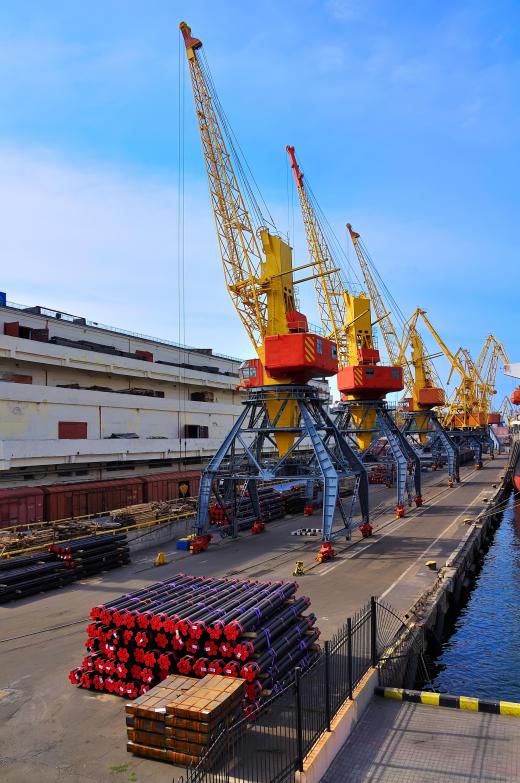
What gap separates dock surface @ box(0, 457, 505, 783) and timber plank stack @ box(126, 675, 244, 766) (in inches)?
11.9

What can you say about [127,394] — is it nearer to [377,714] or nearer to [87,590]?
[87,590]

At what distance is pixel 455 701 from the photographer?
1293cm

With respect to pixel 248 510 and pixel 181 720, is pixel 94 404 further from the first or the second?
pixel 181 720

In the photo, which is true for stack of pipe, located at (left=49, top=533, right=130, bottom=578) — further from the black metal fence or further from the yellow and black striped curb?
the yellow and black striped curb

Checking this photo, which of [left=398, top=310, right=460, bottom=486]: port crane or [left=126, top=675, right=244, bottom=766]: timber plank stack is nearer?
[left=126, top=675, right=244, bottom=766]: timber plank stack

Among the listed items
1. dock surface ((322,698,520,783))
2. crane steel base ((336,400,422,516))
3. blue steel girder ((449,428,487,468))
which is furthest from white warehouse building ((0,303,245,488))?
blue steel girder ((449,428,487,468))

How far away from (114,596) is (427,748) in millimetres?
15101

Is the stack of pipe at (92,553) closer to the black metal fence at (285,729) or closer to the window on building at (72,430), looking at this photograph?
the window on building at (72,430)

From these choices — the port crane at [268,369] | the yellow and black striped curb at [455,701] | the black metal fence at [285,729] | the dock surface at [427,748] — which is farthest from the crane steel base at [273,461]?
the dock surface at [427,748]

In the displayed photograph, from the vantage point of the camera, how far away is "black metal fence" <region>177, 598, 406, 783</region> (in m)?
9.84

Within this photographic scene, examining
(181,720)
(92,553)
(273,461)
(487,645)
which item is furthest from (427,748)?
(273,461)

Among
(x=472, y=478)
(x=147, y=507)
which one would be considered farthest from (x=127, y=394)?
(x=472, y=478)

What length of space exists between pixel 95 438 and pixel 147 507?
29.3 feet

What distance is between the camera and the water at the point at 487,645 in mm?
18219
